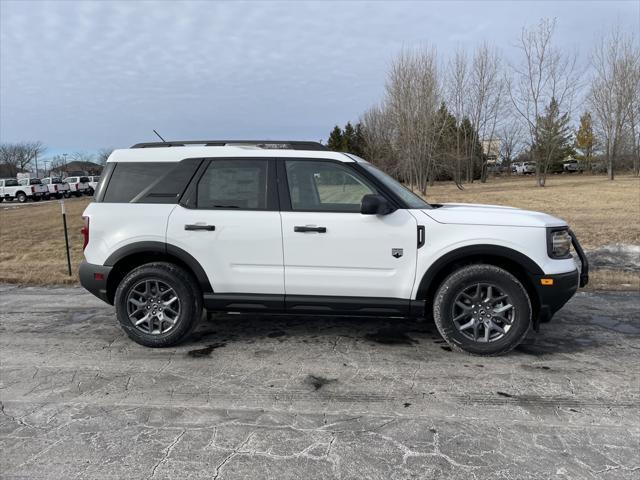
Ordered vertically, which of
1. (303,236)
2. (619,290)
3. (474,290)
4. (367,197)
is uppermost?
(367,197)

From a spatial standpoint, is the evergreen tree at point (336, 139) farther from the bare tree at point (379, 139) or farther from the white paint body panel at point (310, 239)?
the white paint body panel at point (310, 239)

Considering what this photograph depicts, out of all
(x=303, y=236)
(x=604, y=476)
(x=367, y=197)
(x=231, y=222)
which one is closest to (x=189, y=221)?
(x=231, y=222)

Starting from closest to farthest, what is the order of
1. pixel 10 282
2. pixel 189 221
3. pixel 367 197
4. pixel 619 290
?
pixel 367 197
pixel 189 221
pixel 619 290
pixel 10 282

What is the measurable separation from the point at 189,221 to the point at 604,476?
11.8 feet

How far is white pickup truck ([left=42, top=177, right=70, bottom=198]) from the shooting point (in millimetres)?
39312

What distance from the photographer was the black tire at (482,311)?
4102 millimetres

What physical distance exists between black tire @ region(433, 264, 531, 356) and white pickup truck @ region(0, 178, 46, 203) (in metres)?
40.6

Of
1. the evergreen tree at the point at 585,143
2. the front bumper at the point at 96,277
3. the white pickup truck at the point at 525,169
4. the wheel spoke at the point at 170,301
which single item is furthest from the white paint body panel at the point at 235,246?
the white pickup truck at the point at 525,169

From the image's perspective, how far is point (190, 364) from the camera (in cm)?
416

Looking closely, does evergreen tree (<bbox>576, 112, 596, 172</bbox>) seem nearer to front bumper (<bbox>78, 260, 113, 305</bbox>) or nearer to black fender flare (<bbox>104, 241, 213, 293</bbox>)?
black fender flare (<bbox>104, 241, 213, 293</bbox>)

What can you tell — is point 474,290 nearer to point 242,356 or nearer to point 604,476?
point 604,476

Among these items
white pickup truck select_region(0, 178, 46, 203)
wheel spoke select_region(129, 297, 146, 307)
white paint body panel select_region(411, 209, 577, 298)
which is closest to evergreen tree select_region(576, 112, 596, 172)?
white pickup truck select_region(0, 178, 46, 203)

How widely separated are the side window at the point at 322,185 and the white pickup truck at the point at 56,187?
40.2m

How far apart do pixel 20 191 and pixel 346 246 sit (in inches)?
1611
